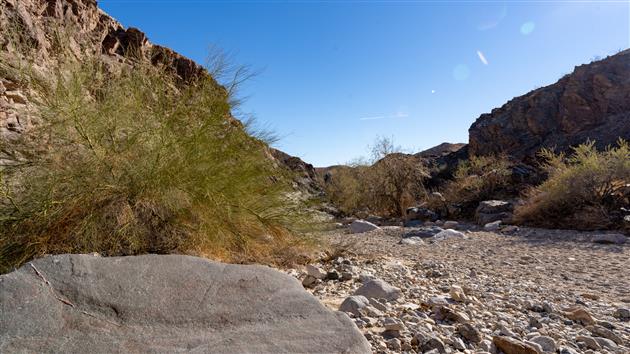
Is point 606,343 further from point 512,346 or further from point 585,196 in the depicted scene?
point 585,196

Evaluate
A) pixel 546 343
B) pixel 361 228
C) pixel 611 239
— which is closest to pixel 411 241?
pixel 361 228

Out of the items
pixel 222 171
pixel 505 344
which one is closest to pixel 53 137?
pixel 222 171

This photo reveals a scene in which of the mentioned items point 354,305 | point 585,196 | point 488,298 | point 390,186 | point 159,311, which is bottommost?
point 488,298

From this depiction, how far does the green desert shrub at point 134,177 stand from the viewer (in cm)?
312

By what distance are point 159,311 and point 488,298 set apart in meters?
2.86

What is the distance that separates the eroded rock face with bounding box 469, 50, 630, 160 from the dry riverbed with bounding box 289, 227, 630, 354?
18780mm

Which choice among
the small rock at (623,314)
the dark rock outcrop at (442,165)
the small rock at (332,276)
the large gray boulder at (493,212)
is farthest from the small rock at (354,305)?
the dark rock outcrop at (442,165)

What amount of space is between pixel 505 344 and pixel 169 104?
396cm

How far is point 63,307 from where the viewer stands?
6.19 feet

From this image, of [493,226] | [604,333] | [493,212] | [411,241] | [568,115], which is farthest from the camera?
[568,115]

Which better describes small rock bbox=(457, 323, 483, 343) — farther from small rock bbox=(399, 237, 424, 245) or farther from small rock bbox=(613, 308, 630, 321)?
small rock bbox=(399, 237, 424, 245)

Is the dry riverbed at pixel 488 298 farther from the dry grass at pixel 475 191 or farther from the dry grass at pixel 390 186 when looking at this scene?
the dry grass at pixel 390 186

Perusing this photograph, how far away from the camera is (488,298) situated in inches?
133

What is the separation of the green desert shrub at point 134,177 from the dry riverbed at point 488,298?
1.11 metres
